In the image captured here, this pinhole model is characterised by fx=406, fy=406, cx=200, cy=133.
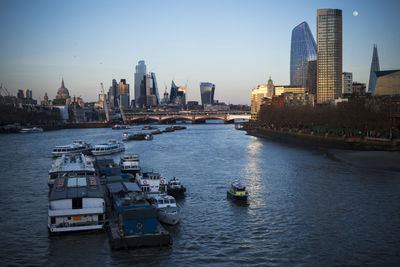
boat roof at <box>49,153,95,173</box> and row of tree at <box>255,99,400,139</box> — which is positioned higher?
row of tree at <box>255,99,400,139</box>

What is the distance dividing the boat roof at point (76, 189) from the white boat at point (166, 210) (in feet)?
9.24

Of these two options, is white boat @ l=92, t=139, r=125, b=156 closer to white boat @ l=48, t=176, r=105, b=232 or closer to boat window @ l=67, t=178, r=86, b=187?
boat window @ l=67, t=178, r=86, b=187

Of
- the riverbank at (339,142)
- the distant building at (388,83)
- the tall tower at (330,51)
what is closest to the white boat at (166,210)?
the riverbank at (339,142)

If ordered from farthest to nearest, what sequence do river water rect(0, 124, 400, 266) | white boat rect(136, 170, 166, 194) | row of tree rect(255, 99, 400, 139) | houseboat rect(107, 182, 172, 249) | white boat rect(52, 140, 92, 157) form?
row of tree rect(255, 99, 400, 139)
white boat rect(52, 140, 92, 157)
white boat rect(136, 170, 166, 194)
houseboat rect(107, 182, 172, 249)
river water rect(0, 124, 400, 266)

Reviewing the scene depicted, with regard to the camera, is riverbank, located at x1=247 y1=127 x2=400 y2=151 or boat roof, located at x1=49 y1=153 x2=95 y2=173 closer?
boat roof, located at x1=49 y1=153 x2=95 y2=173

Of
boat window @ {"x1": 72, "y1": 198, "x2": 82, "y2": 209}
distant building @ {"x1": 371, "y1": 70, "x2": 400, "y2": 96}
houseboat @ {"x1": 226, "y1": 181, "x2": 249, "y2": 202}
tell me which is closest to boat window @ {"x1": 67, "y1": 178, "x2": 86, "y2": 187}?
boat window @ {"x1": 72, "y1": 198, "x2": 82, "y2": 209}

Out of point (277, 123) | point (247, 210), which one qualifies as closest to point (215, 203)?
point (247, 210)

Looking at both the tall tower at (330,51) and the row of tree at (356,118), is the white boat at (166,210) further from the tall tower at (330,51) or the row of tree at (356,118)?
the tall tower at (330,51)

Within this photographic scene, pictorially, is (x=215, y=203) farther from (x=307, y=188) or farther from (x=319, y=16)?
(x=319, y=16)

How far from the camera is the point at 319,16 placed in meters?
168

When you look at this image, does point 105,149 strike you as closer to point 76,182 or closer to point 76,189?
point 76,182

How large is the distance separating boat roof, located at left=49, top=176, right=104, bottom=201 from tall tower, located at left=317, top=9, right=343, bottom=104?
15842cm

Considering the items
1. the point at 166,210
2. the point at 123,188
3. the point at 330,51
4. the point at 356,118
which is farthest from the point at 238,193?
the point at 330,51

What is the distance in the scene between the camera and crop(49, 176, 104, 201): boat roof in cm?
1788
